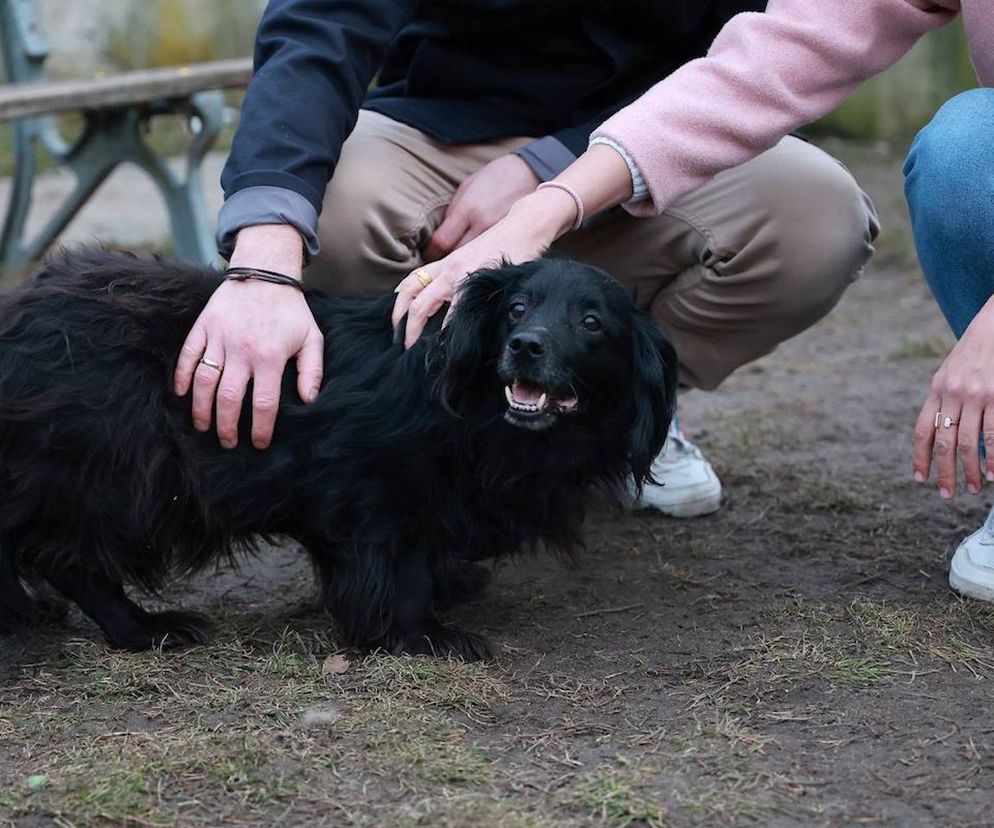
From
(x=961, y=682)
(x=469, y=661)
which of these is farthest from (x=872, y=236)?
(x=469, y=661)

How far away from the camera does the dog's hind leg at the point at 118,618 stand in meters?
2.66

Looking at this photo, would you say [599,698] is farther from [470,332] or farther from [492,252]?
[492,252]

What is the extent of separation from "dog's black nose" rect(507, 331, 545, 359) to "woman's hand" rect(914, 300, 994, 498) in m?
0.66

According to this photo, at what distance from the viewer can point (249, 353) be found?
251 centimetres

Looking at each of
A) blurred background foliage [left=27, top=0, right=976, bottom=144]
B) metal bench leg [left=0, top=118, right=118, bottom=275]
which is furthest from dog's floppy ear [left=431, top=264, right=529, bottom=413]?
blurred background foliage [left=27, top=0, right=976, bottom=144]

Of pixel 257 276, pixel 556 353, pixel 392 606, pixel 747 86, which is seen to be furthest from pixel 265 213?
pixel 747 86

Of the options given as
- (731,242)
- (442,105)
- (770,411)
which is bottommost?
(770,411)

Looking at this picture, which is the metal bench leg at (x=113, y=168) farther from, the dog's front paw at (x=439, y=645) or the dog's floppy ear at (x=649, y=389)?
the dog's floppy ear at (x=649, y=389)

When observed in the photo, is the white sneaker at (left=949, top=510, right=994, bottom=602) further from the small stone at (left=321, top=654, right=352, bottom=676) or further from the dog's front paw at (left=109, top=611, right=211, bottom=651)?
the dog's front paw at (left=109, top=611, right=211, bottom=651)

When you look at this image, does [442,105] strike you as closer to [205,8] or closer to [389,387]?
[389,387]

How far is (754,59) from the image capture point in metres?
2.61

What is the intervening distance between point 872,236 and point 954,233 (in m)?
0.52

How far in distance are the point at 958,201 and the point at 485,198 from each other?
0.95m

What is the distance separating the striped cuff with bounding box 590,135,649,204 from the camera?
102 inches
